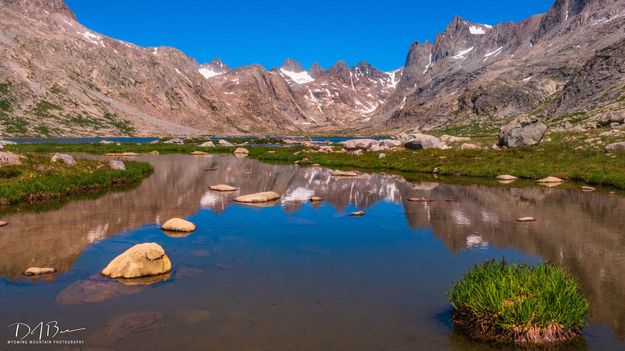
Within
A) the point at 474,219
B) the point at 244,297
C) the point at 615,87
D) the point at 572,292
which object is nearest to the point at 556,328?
the point at 572,292

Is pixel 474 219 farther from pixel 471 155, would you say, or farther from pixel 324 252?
pixel 471 155

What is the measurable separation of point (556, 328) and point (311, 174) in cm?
5228

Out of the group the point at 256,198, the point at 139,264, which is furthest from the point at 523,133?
the point at 139,264

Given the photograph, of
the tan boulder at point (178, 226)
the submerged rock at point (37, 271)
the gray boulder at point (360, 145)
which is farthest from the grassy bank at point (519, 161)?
the submerged rock at point (37, 271)

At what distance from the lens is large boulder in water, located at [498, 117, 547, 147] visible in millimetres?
77438

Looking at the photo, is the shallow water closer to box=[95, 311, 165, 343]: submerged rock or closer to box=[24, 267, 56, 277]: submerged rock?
box=[95, 311, 165, 343]: submerged rock

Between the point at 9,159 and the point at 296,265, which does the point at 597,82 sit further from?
the point at 9,159

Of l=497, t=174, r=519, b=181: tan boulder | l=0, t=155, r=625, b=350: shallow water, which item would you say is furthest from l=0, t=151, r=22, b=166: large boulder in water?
l=497, t=174, r=519, b=181: tan boulder

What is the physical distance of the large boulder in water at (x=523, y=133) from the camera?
7744cm

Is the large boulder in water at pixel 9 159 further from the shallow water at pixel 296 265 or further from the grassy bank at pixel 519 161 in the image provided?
the grassy bank at pixel 519 161

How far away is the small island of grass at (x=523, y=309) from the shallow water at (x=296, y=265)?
2.07ft

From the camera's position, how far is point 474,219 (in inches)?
1241
